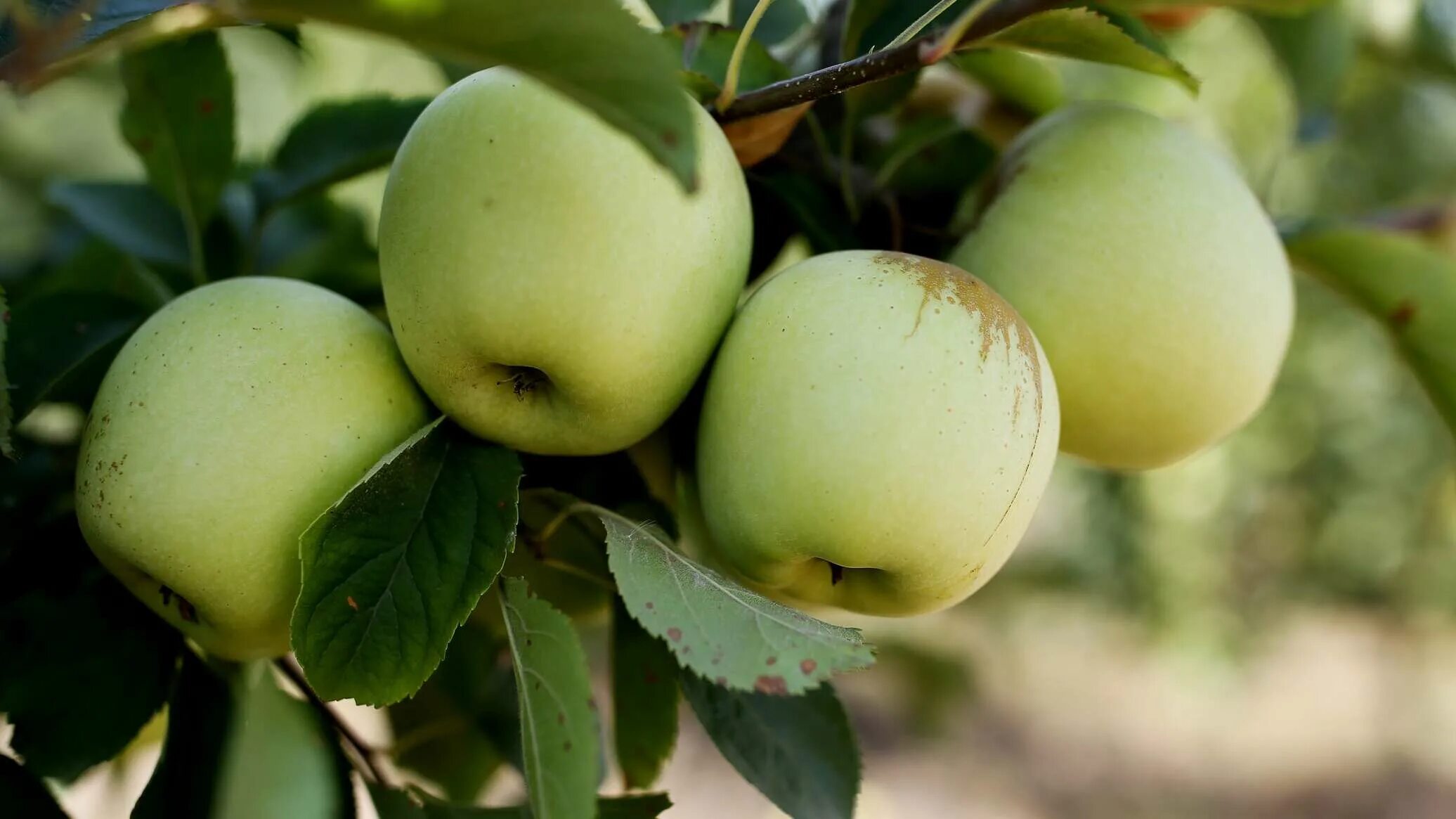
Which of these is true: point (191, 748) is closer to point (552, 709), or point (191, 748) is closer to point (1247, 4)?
point (552, 709)

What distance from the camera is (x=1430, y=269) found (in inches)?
25.8

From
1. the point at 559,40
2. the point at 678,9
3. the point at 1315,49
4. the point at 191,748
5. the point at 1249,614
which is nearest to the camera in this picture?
the point at 559,40

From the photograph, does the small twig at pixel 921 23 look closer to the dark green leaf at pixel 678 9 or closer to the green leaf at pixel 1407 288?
the dark green leaf at pixel 678 9

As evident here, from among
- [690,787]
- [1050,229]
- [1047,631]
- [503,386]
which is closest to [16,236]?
[503,386]

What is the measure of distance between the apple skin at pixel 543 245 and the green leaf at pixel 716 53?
73 millimetres

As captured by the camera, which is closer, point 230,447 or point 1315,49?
point 230,447

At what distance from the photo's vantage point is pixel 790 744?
542 millimetres

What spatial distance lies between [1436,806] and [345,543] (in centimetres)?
355

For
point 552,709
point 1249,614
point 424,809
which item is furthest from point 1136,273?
point 1249,614

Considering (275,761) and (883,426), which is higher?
(883,426)

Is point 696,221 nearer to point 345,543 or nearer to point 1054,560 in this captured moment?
point 345,543

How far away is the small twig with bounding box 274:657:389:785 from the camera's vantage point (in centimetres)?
53

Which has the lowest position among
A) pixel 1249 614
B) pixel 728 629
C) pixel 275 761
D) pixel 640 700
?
pixel 1249 614

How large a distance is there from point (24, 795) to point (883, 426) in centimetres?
39
